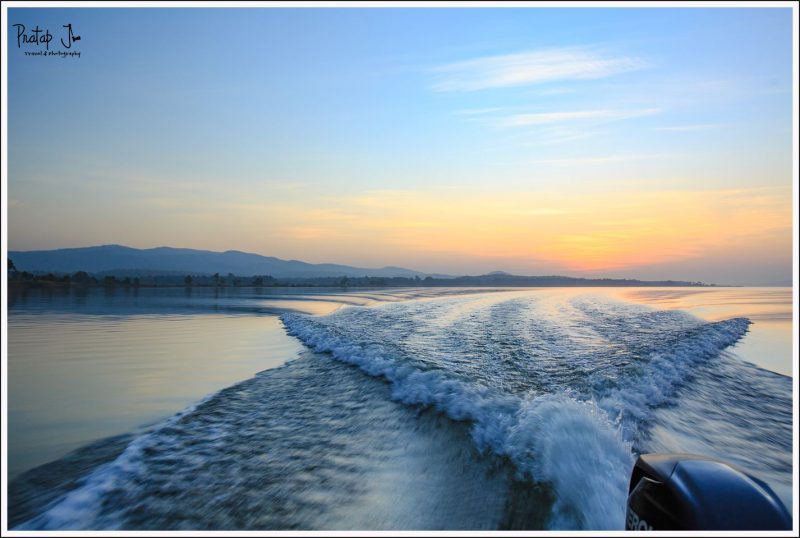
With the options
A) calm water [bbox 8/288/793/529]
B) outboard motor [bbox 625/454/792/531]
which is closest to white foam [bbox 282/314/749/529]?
calm water [bbox 8/288/793/529]

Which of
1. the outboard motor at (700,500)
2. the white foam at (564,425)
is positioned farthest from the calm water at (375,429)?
the outboard motor at (700,500)

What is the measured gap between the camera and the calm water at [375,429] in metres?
3.07

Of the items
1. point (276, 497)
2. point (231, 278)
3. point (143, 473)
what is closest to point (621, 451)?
point (276, 497)

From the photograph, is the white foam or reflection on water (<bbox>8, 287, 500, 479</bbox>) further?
reflection on water (<bbox>8, 287, 500, 479</bbox>)

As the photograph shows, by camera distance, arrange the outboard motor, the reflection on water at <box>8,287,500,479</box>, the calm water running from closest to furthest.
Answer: the outboard motor → the calm water → the reflection on water at <box>8,287,500,479</box>

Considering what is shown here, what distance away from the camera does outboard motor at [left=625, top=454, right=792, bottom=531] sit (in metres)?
2.05

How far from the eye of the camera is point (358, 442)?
4.22 metres

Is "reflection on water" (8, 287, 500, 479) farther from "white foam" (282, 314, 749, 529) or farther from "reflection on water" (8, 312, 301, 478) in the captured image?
"white foam" (282, 314, 749, 529)

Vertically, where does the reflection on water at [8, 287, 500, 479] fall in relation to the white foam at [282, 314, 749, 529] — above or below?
below

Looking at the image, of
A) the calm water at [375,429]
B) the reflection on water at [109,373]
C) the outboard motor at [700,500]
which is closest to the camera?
the outboard motor at [700,500]

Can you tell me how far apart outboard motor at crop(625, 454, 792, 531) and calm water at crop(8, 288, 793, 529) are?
74 centimetres

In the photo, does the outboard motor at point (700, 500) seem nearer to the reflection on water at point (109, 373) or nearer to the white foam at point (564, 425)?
the white foam at point (564, 425)

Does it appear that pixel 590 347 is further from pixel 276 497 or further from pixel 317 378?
pixel 276 497

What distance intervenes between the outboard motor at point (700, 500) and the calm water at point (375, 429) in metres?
0.74
